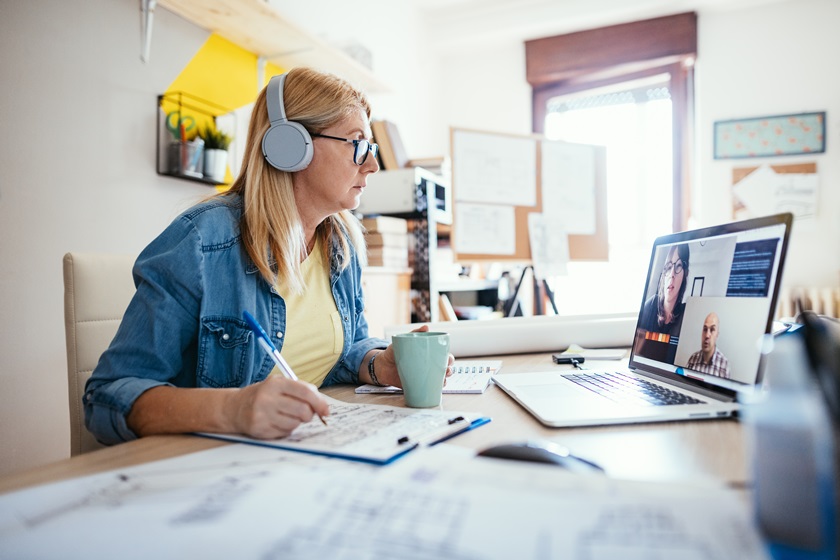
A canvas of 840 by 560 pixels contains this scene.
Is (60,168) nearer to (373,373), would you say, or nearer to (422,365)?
(373,373)

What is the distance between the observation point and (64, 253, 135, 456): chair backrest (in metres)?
0.96

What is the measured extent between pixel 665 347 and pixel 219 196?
0.77 meters

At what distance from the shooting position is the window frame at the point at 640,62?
368cm

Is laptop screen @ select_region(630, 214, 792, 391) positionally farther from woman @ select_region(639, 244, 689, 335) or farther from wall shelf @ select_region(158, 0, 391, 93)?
wall shelf @ select_region(158, 0, 391, 93)

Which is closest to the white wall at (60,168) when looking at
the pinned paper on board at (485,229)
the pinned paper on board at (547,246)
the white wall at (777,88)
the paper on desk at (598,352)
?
the paper on desk at (598,352)

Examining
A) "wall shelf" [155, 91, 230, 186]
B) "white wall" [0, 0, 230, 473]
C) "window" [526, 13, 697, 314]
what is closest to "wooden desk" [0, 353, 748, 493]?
"white wall" [0, 0, 230, 473]

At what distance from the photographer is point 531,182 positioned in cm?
258

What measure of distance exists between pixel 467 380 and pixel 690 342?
32 centimetres

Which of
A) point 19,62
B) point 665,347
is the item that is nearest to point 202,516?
point 665,347

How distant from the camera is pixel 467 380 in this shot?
89 cm

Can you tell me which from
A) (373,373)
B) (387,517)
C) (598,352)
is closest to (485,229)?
(598,352)

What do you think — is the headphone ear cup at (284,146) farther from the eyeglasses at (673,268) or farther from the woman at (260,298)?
the eyeglasses at (673,268)

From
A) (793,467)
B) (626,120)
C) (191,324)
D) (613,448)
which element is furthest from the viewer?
(626,120)

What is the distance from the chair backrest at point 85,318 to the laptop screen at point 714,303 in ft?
2.98
